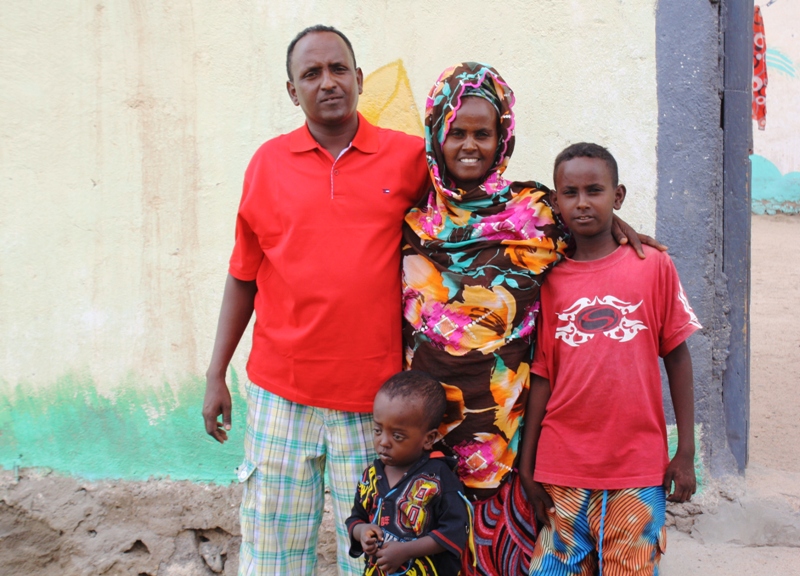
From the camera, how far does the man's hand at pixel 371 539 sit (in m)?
1.78

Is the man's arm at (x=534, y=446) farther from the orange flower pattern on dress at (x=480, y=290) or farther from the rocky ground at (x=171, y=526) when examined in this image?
the rocky ground at (x=171, y=526)

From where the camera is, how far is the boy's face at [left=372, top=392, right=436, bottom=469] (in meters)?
1.82

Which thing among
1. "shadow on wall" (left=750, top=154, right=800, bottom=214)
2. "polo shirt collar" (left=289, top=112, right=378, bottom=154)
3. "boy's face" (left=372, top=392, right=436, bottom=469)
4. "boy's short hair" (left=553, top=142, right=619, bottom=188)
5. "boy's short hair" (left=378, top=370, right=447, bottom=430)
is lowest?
"boy's face" (left=372, top=392, right=436, bottom=469)

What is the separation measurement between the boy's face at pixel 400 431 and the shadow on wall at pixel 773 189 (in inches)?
368

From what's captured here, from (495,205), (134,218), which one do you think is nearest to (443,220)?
(495,205)

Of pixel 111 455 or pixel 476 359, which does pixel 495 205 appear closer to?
pixel 476 359

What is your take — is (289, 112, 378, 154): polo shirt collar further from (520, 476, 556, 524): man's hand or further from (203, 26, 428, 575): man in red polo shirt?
(520, 476, 556, 524): man's hand

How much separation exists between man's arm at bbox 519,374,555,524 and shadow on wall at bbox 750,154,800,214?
9.09m

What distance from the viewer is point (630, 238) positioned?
1.90 meters

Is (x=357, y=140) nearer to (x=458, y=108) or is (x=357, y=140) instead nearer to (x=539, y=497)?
(x=458, y=108)

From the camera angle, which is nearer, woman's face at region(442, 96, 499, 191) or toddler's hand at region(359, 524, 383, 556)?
toddler's hand at region(359, 524, 383, 556)

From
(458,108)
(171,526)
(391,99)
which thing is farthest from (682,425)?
(171,526)

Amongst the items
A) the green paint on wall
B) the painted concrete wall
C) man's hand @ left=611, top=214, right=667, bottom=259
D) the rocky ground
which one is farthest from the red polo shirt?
the painted concrete wall

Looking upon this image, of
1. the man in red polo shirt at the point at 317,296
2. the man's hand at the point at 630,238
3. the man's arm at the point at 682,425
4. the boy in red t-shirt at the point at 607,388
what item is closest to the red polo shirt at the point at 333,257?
the man in red polo shirt at the point at 317,296
